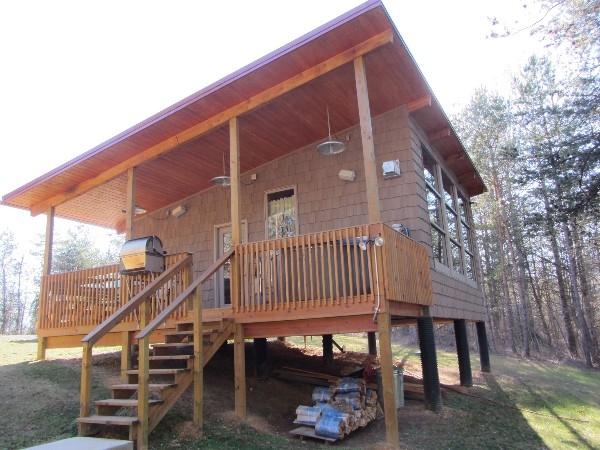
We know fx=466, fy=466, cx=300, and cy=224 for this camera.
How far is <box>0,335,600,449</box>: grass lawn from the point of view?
5336mm

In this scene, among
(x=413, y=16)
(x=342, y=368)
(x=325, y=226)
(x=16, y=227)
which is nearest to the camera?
(x=413, y=16)

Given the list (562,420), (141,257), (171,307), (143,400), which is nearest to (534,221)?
(562,420)

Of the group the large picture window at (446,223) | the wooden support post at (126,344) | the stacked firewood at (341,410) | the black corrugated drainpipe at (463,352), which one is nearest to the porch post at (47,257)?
the wooden support post at (126,344)

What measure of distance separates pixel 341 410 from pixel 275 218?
4.57m

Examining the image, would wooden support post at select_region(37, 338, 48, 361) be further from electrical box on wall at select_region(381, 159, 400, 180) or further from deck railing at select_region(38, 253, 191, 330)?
electrical box on wall at select_region(381, 159, 400, 180)

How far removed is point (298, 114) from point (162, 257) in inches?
141

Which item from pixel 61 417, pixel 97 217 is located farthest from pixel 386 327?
pixel 97 217

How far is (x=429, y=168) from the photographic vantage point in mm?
9977

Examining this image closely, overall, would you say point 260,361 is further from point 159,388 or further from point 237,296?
point 159,388

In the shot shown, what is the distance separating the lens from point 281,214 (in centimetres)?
991

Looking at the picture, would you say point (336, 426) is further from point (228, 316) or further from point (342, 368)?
point (342, 368)

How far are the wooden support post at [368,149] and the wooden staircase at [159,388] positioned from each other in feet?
8.63

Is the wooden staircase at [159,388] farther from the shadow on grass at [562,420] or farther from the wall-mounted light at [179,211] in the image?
the shadow on grass at [562,420]

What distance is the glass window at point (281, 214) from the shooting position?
9.76 metres
